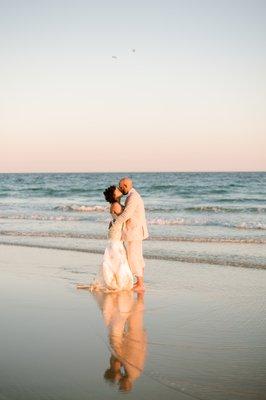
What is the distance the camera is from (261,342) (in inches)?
223

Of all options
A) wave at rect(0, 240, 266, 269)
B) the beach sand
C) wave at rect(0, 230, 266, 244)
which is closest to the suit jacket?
the beach sand

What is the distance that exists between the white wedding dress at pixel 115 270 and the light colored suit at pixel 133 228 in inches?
3.3

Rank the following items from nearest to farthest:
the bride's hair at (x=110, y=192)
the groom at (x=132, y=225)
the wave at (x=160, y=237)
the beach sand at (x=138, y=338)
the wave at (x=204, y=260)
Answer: the beach sand at (x=138, y=338)
the bride's hair at (x=110, y=192)
the groom at (x=132, y=225)
the wave at (x=204, y=260)
the wave at (x=160, y=237)

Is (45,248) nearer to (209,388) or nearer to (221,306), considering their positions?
(221,306)

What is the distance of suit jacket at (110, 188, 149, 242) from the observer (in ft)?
28.4

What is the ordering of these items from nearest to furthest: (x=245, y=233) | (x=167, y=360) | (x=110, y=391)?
(x=110, y=391)
(x=167, y=360)
(x=245, y=233)

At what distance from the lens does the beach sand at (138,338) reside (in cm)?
433

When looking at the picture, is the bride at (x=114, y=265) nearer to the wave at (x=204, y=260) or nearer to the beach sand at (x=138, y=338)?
the beach sand at (x=138, y=338)

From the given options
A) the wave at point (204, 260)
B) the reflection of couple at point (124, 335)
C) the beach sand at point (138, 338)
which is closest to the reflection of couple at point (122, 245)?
the reflection of couple at point (124, 335)

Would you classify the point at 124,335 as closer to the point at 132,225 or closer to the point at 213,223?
the point at 132,225

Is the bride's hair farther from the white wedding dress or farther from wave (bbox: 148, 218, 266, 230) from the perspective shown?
wave (bbox: 148, 218, 266, 230)

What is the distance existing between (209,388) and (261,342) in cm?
154

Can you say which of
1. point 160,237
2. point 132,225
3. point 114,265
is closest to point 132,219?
point 132,225

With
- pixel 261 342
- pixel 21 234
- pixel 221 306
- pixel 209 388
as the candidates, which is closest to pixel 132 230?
pixel 221 306
